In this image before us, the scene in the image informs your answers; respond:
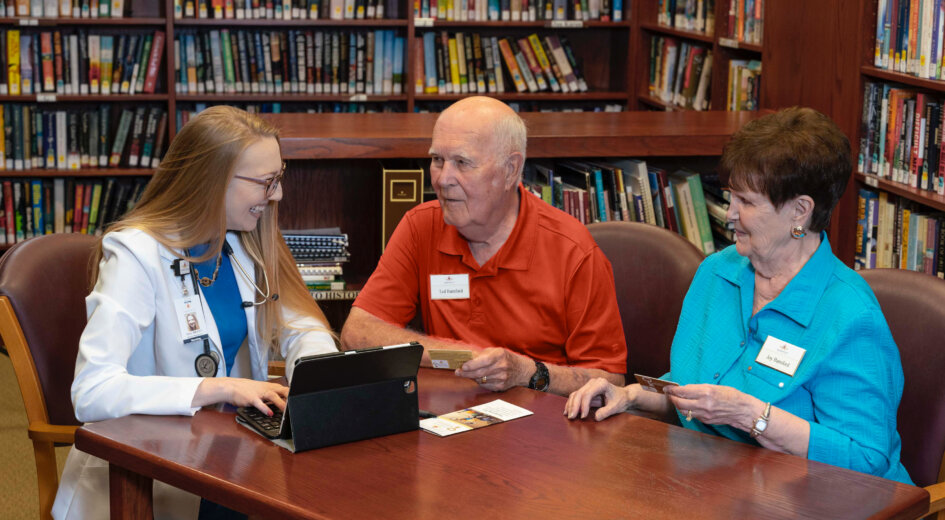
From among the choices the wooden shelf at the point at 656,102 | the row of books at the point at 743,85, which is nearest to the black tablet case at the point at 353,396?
the row of books at the point at 743,85

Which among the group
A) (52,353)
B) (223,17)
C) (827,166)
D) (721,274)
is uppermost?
(223,17)

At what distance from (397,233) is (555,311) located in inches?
17.9

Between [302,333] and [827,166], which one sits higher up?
[827,166]

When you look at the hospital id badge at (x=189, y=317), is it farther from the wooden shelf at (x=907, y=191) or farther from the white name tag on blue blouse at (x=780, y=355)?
the wooden shelf at (x=907, y=191)

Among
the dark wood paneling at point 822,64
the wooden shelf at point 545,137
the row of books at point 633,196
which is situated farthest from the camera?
the dark wood paneling at point 822,64

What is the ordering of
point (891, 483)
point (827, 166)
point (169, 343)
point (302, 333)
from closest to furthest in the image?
point (891, 483) < point (827, 166) < point (169, 343) < point (302, 333)

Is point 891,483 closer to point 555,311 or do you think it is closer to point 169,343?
point 555,311

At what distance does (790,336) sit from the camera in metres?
1.92

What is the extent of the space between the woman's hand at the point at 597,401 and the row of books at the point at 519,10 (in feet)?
12.3

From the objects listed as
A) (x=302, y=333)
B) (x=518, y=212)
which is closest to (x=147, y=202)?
(x=302, y=333)

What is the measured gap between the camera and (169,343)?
209 centimetres

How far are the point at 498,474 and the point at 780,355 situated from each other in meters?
0.63

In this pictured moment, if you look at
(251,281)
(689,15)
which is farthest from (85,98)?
(251,281)

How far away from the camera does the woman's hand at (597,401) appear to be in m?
1.85
